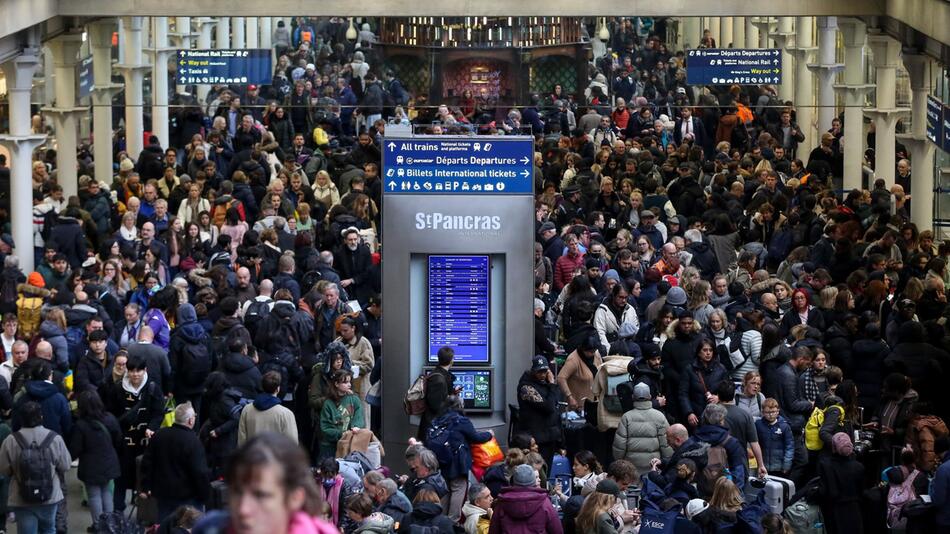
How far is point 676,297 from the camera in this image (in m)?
19.7

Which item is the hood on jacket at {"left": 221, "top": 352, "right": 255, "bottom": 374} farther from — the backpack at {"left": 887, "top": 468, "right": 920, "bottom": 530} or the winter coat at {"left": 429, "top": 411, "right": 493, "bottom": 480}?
the backpack at {"left": 887, "top": 468, "right": 920, "bottom": 530}

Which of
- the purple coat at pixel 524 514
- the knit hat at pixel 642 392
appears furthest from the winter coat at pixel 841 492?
the purple coat at pixel 524 514

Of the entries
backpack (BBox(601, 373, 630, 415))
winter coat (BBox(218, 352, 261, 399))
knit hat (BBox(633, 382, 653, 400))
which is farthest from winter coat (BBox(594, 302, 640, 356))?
winter coat (BBox(218, 352, 261, 399))

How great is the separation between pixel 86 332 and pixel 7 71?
8.63 metres

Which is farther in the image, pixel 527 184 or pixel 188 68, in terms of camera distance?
pixel 188 68

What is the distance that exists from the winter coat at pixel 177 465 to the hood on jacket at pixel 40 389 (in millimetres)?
1218

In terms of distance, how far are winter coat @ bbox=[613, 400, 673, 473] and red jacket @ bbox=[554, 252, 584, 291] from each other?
6240 mm

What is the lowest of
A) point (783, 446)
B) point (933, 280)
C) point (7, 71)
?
point (783, 446)

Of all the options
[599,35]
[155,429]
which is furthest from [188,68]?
[155,429]

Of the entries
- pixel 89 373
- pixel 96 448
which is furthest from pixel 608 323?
pixel 96 448

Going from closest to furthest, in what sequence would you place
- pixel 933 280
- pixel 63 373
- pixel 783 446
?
pixel 783 446 → pixel 63 373 → pixel 933 280

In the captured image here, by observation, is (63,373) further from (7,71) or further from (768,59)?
(768,59)

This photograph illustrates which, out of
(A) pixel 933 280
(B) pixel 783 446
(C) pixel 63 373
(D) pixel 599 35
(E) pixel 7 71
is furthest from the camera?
(D) pixel 599 35

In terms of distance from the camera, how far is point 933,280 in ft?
66.4
